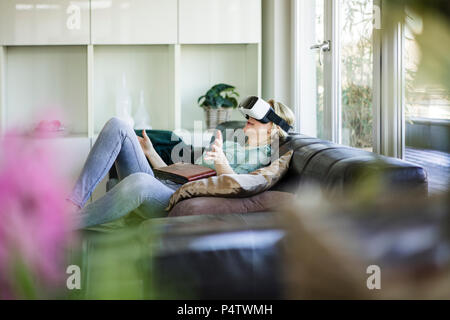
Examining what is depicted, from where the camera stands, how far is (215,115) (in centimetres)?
325

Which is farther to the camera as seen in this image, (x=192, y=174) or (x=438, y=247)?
(x=192, y=174)

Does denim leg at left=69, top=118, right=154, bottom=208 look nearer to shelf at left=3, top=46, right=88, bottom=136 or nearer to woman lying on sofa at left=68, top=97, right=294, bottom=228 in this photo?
woman lying on sofa at left=68, top=97, right=294, bottom=228

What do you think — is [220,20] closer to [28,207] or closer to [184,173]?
[184,173]

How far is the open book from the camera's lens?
1773 mm

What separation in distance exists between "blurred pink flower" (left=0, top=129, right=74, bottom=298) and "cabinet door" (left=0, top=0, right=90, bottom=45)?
327cm

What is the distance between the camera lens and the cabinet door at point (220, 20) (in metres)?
3.17

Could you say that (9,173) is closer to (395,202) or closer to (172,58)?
(395,202)

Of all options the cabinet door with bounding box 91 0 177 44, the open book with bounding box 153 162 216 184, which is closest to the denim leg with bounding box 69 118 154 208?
the open book with bounding box 153 162 216 184

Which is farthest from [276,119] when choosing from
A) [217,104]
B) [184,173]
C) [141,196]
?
[217,104]

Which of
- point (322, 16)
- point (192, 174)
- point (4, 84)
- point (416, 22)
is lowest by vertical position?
point (192, 174)

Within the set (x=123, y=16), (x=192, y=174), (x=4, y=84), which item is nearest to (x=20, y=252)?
(x=192, y=174)

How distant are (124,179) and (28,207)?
1.51m

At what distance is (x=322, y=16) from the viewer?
2.54m

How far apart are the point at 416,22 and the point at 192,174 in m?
1.67
